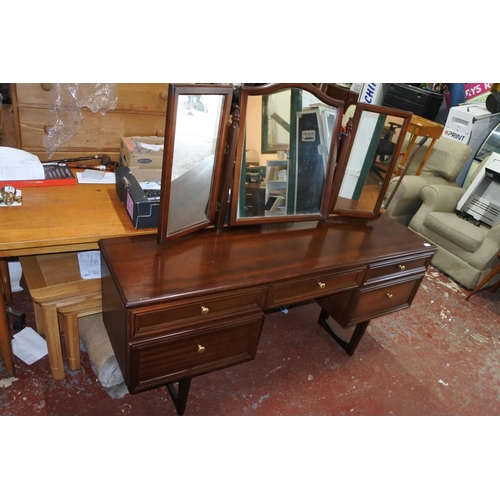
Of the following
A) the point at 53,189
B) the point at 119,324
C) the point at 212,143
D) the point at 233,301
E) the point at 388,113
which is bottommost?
the point at 119,324

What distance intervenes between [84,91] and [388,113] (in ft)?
4.64

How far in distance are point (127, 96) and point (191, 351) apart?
1335 millimetres

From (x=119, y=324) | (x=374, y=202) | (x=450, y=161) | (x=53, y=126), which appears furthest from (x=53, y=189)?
(x=450, y=161)

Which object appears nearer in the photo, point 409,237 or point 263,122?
point 263,122

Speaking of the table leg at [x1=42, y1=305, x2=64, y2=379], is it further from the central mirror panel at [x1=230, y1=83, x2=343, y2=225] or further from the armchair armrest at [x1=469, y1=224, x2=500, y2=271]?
the armchair armrest at [x1=469, y1=224, x2=500, y2=271]

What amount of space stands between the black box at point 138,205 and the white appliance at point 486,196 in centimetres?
277

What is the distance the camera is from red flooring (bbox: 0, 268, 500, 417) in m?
1.75

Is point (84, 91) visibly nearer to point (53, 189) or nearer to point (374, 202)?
point (53, 189)

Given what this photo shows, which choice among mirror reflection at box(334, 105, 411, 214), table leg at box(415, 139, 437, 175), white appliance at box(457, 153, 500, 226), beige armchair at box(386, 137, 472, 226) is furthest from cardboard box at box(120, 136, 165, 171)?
table leg at box(415, 139, 437, 175)

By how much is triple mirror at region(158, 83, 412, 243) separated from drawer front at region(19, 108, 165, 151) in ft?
2.71

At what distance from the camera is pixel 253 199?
5.31 ft

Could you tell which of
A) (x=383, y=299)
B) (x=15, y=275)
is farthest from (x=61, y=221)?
(x=383, y=299)
